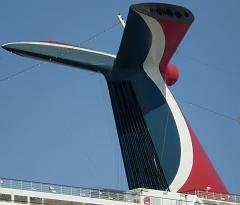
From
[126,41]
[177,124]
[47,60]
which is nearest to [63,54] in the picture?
[47,60]

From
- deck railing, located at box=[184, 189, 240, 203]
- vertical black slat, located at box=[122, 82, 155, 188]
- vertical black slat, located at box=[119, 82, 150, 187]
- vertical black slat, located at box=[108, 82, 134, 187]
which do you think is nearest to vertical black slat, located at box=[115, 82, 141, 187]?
→ vertical black slat, located at box=[119, 82, 150, 187]

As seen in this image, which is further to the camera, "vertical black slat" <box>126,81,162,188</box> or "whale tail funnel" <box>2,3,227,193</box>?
"vertical black slat" <box>126,81,162,188</box>

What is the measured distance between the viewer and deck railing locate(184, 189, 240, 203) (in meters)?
75.1

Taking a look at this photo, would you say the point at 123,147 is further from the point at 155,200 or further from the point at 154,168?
the point at 155,200

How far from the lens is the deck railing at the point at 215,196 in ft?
246

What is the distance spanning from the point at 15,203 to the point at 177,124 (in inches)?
955

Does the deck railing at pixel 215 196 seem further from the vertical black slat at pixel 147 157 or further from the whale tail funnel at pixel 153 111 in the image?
the vertical black slat at pixel 147 157

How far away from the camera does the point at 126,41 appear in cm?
7812

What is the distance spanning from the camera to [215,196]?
76.0m

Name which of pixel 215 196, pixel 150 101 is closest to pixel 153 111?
pixel 150 101

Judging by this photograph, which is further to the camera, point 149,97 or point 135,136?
point 135,136

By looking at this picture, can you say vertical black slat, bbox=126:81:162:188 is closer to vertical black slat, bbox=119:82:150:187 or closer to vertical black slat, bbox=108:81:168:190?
vertical black slat, bbox=108:81:168:190

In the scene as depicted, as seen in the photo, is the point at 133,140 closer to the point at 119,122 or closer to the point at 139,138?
the point at 139,138

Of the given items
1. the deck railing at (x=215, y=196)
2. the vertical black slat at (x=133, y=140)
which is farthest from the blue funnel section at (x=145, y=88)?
the deck railing at (x=215, y=196)
